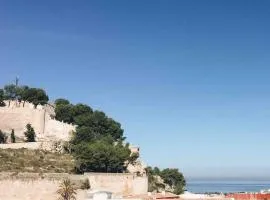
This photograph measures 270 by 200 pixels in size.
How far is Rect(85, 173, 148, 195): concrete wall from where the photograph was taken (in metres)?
58.4

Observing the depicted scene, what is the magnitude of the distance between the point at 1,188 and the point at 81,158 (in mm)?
10415

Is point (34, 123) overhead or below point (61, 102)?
below

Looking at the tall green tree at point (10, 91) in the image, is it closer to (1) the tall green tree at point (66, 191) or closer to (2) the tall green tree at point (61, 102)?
(2) the tall green tree at point (61, 102)

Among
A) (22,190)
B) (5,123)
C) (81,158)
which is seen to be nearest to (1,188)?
(22,190)

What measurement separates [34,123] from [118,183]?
20.9m

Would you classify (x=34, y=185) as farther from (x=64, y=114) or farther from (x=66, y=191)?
(x=64, y=114)

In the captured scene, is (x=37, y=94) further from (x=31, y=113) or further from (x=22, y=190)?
(x=22, y=190)

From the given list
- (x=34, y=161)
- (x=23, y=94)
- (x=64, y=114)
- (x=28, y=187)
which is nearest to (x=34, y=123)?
(x=64, y=114)

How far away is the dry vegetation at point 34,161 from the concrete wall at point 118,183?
453 cm

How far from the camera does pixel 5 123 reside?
75.0m

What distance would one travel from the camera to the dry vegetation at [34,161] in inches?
2375

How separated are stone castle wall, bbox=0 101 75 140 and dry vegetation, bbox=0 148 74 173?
813 cm

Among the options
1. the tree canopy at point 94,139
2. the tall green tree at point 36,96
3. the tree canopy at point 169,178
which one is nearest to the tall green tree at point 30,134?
the tree canopy at point 94,139

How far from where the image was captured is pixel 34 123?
7625 cm
